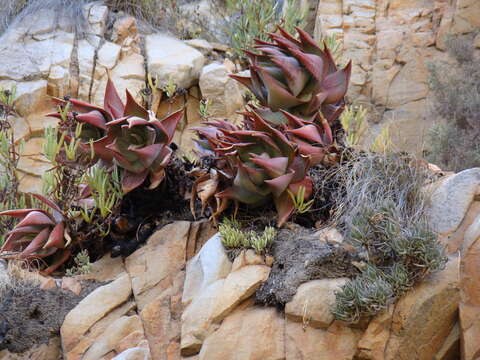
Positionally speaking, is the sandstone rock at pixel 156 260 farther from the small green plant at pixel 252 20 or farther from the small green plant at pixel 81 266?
the small green plant at pixel 252 20

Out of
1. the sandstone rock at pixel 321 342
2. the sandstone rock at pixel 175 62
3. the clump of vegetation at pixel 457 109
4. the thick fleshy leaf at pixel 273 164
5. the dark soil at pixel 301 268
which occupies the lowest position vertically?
the clump of vegetation at pixel 457 109

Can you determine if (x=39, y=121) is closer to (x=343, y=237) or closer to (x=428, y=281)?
(x=343, y=237)

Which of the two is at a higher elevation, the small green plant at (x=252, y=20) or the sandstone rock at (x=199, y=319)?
the small green plant at (x=252, y=20)

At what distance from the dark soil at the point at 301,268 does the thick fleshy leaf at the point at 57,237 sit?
1419 mm

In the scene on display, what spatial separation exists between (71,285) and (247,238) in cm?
117

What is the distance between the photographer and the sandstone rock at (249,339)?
295 cm

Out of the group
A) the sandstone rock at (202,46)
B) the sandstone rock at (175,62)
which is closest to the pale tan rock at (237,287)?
the sandstone rock at (175,62)

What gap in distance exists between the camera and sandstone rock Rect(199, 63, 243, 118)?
609cm

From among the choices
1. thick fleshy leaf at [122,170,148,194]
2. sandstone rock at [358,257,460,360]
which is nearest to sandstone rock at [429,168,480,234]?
sandstone rock at [358,257,460,360]

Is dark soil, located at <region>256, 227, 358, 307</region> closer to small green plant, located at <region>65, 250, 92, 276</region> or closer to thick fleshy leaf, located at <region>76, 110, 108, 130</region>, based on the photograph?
small green plant, located at <region>65, 250, 92, 276</region>

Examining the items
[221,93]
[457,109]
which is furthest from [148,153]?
[457,109]

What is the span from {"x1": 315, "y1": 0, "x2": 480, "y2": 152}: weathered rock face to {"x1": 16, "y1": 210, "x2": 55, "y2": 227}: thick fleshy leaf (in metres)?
4.74

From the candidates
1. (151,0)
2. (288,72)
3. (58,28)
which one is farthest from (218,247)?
(151,0)

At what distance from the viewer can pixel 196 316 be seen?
10.3 feet
